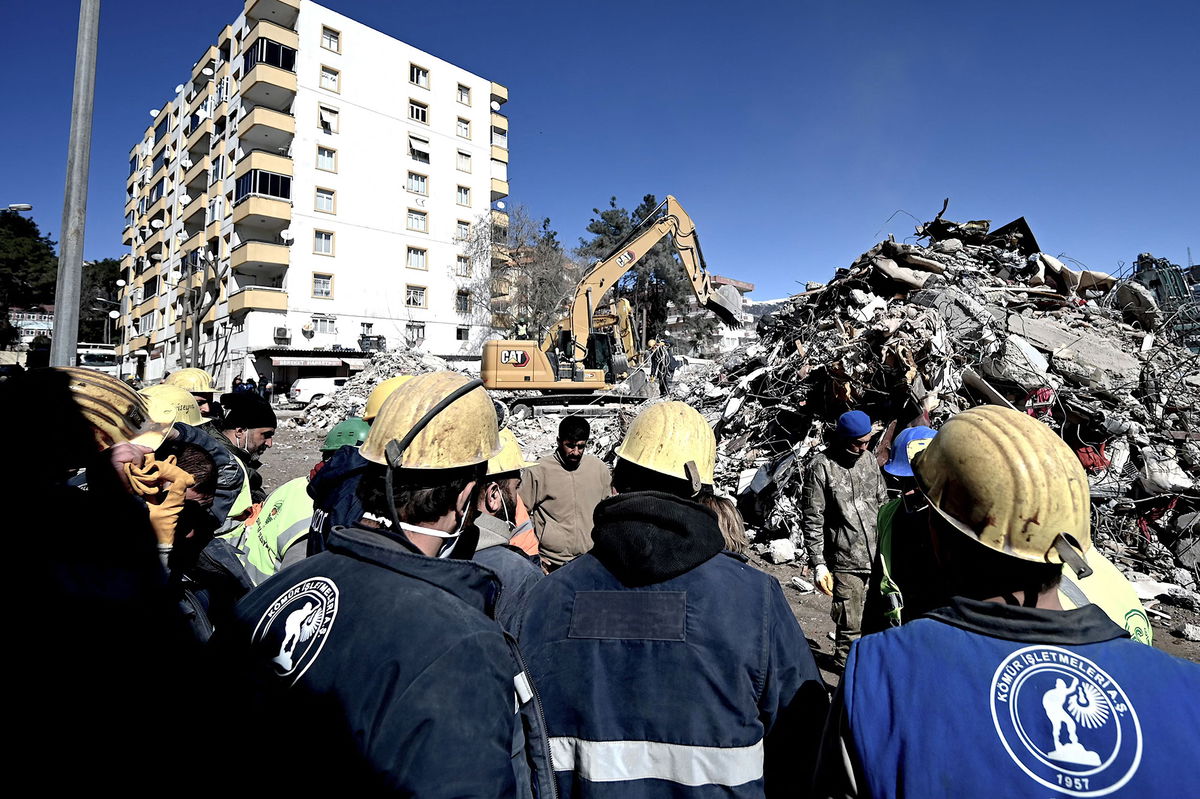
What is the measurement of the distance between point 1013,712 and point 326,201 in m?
37.3

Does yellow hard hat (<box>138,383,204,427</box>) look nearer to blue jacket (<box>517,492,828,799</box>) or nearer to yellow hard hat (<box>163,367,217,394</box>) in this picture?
yellow hard hat (<box>163,367,217,394</box>)

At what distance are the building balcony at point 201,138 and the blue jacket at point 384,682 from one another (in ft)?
145

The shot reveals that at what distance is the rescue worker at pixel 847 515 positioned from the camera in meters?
4.07

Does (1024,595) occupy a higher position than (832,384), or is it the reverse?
(832,384)

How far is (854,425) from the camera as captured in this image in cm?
417

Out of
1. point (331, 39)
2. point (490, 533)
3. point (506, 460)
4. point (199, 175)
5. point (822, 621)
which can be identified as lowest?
point (822, 621)

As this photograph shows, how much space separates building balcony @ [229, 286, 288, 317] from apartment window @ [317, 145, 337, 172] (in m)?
7.60

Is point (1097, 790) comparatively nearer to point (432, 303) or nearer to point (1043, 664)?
point (1043, 664)

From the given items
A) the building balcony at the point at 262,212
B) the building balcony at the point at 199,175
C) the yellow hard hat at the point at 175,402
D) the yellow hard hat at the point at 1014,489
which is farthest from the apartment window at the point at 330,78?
the yellow hard hat at the point at 1014,489

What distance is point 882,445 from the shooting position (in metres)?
6.42

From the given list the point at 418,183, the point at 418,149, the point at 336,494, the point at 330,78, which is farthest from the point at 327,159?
the point at 336,494

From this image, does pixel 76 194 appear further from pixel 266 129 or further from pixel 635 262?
pixel 266 129

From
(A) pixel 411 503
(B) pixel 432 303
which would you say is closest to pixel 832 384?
(A) pixel 411 503

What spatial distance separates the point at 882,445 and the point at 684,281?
3026 centimetres
